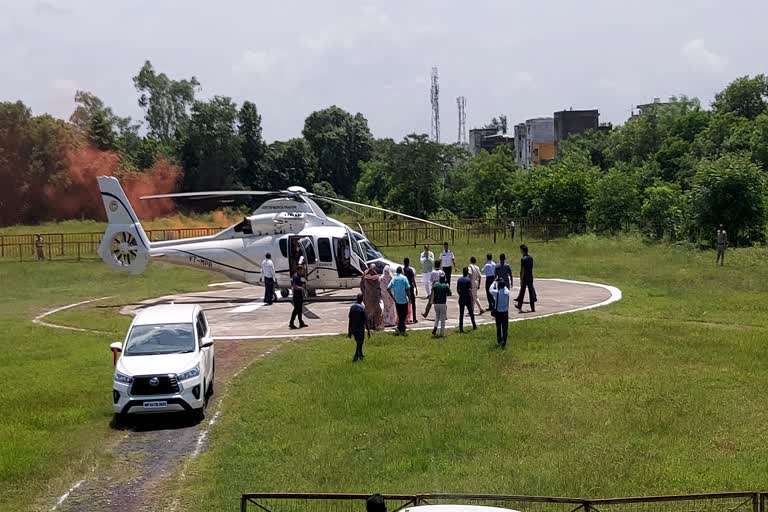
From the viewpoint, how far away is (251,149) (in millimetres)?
82812

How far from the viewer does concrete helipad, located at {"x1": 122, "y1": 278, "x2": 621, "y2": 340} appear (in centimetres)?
2142

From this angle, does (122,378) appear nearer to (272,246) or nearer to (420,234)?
(272,246)

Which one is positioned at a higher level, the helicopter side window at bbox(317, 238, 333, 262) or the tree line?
the tree line

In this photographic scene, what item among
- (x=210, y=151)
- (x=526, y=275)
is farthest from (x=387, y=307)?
(x=210, y=151)

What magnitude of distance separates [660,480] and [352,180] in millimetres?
87829

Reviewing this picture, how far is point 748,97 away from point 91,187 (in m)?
61.4

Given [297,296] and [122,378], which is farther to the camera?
[297,296]

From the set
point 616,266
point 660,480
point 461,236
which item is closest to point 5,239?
point 461,236

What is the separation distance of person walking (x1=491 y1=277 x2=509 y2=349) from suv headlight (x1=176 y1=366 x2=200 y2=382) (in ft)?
22.3

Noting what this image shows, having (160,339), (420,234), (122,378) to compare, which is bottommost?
(122,378)

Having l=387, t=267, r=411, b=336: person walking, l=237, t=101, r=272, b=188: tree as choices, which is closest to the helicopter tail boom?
l=387, t=267, r=411, b=336: person walking

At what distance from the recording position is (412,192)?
70500 millimetres

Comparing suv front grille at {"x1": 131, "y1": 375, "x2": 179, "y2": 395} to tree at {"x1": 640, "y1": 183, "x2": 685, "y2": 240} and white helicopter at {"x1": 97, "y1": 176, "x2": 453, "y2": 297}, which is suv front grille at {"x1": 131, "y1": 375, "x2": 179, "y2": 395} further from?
tree at {"x1": 640, "y1": 183, "x2": 685, "y2": 240}

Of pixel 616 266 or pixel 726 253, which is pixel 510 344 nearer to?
pixel 616 266
